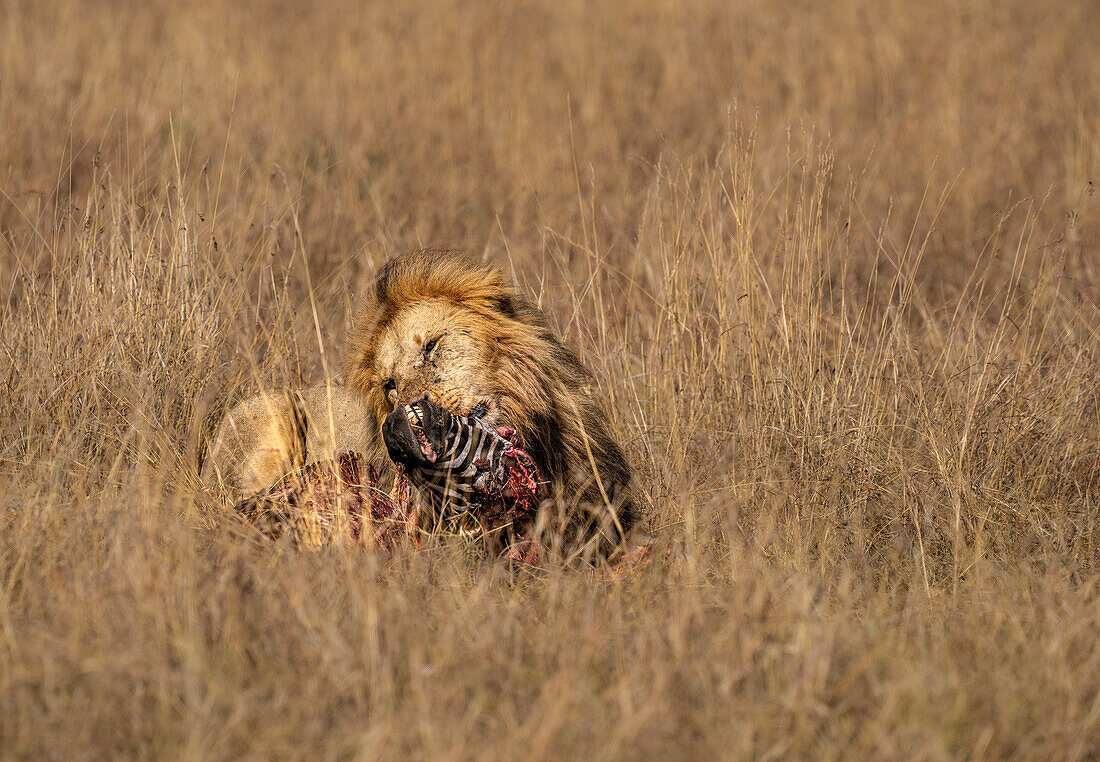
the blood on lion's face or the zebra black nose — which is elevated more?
the blood on lion's face

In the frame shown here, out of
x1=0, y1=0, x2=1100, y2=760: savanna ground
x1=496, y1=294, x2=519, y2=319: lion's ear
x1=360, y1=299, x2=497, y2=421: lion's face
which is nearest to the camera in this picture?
x1=0, y1=0, x2=1100, y2=760: savanna ground

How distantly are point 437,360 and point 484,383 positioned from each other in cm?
12

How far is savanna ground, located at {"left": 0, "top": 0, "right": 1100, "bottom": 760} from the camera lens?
6.25 feet

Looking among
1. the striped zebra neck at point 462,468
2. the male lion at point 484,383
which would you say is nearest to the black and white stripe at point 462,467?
the striped zebra neck at point 462,468

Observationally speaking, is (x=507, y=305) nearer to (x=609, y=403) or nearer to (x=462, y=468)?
(x=462, y=468)

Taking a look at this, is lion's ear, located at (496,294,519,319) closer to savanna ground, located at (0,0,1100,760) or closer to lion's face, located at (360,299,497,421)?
lion's face, located at (360,299,497,421)

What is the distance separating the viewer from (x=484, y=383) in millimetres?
2557

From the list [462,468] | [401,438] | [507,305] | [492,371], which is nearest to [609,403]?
[507,305]

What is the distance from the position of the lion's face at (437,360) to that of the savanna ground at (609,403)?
0.32 m

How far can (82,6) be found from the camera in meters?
8.54

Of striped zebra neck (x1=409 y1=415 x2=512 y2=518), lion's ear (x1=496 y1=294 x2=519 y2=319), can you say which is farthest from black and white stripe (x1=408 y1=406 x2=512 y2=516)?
lion's ear (x1=496 y1=294 x2=519 y2=319)

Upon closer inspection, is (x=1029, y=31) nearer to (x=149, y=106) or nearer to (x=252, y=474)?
(x=149, y=106)

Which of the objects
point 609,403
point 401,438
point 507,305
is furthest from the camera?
point 609,403

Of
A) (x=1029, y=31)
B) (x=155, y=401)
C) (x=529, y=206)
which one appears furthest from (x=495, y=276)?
(x=1029, y=31)
